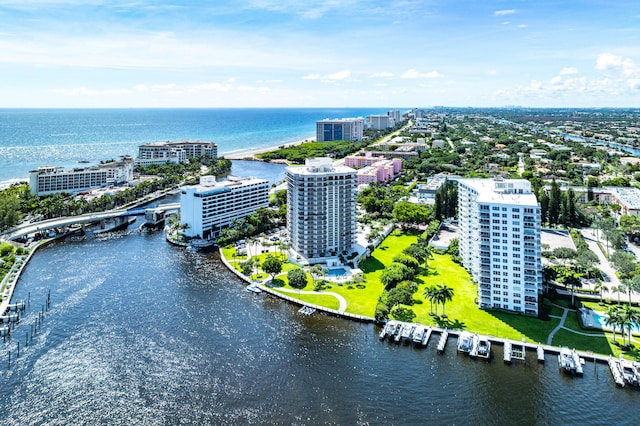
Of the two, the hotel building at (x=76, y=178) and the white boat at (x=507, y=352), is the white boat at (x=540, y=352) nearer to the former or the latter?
the white boat at (x=507, y=352)

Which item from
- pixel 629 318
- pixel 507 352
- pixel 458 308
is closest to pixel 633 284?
pixel 629 318

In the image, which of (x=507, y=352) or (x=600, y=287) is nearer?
(x=507, y=352)

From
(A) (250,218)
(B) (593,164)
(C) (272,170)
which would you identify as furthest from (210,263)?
(B) (593,164)

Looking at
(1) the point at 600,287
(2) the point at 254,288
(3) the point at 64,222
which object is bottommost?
(2) the point at 254,288

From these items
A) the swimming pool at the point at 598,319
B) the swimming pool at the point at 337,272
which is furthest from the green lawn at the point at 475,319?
the swimming pool at the point at 337,272

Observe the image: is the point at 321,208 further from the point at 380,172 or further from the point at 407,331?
the point at 380,172

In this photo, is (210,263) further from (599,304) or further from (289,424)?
(599,304)

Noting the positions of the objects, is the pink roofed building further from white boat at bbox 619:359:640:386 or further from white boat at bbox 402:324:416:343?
white boat at bbox 619:359:640:386
